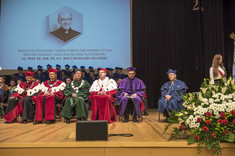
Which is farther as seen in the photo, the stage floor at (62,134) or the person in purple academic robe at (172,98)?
the person in purple academic robe at (172,98)

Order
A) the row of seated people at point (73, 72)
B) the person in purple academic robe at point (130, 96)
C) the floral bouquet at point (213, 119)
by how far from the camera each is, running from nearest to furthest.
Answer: the floral bouquet at point (213, 119) → the person in purple academic robe at point (130, 96) → the row of seated people at point (73, 72)

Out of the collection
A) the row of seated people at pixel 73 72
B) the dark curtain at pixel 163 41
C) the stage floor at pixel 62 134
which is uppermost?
the dark curtain at pixel 163 41

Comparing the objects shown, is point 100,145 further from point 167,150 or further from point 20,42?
point 20,42

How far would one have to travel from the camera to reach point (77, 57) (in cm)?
854

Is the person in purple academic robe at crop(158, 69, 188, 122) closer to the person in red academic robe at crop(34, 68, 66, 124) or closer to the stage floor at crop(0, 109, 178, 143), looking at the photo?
the stage floor at crop(0, 109, 178, 143)

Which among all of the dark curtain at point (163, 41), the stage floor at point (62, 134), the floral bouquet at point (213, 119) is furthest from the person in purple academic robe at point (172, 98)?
the dark curtain at point (163, 41)

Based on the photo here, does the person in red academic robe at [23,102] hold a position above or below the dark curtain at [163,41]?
below

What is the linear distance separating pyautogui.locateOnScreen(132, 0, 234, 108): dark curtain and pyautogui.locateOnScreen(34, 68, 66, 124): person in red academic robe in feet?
13.0

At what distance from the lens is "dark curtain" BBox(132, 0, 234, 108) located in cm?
874

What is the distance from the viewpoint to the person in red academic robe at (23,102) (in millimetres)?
5438

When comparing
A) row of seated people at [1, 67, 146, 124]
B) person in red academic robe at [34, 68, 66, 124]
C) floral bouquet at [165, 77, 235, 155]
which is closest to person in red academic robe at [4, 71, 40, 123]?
row of seated people at [1, 67, 146, 124]

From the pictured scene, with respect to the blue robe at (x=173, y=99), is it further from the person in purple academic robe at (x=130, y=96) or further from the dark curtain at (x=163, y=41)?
the dark curtain at (x=163, y=41)

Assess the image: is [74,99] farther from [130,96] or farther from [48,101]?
[130,96]

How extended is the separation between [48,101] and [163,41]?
546 centimetres
